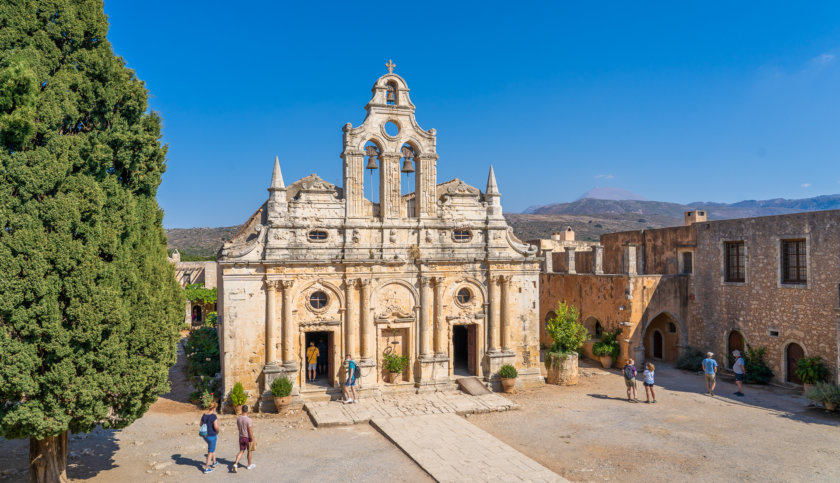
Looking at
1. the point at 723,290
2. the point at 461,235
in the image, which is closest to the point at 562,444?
the point at 461,235

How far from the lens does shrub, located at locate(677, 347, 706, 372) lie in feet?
80.0

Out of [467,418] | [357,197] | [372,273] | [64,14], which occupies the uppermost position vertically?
[64,14]

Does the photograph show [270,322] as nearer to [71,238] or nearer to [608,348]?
[71,238]

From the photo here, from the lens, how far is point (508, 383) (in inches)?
806

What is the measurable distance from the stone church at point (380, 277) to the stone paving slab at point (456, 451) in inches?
127

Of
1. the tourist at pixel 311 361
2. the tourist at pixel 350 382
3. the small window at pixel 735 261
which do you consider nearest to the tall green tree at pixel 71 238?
the tourist at pixel 350 382

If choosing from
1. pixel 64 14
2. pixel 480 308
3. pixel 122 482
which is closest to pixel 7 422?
pixel 122 482

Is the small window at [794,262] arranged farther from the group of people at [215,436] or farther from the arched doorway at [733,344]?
the group of people at [215,436]

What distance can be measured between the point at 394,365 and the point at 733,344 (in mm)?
14863

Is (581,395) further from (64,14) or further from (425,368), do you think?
(64,14)

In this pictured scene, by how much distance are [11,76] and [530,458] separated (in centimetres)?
1387

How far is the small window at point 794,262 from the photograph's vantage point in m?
20.6

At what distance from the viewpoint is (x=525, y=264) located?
855 inches

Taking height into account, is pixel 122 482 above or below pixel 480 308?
below
